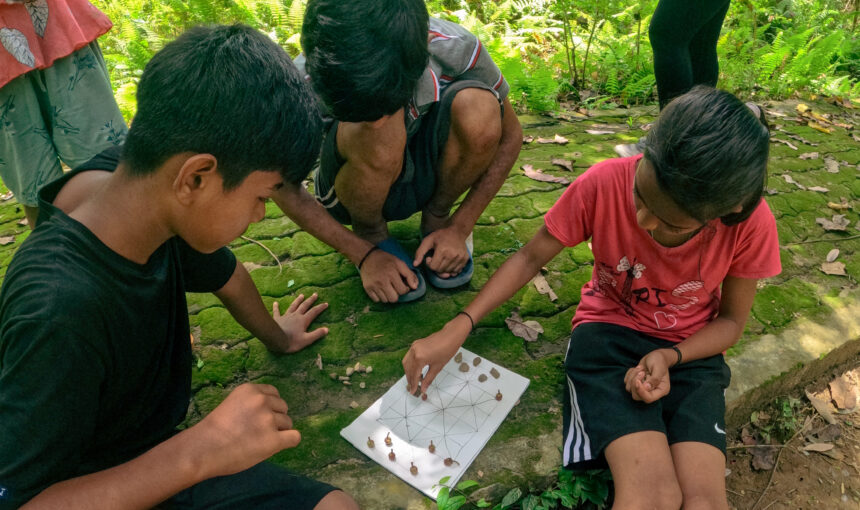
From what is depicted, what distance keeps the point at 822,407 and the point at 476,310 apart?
1678mm

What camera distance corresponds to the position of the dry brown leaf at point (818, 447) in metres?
2.31

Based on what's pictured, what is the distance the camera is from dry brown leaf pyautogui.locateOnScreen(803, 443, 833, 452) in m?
2.31

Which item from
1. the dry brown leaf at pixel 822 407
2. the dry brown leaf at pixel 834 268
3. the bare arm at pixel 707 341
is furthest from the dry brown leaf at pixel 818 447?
the dry brown leaf at pixel 834 268

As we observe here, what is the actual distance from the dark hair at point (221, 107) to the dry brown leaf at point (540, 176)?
2525 millimetres

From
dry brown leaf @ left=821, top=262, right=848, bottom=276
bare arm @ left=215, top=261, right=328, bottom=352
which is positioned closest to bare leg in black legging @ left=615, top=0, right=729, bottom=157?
dry brown leaf @ left=821, top=262, right=848, bottom=276

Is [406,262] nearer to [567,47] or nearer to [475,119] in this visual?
[475,119]

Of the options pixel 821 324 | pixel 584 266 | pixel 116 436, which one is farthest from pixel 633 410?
pixel 116 436

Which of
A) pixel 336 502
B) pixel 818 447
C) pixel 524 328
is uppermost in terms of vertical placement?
pixel 336 502

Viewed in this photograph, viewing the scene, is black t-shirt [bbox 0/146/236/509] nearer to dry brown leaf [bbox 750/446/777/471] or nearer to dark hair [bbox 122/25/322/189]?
dark hair [bbox 122/25/322/189]

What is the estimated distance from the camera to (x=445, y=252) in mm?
2643

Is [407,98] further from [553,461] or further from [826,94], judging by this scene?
[826,94]

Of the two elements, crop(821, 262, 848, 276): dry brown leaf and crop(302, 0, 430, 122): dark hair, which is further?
crop(821, 262, 848, 276): dry brown leaf

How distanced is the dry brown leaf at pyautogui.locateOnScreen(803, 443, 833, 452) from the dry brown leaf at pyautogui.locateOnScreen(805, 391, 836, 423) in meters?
0.13

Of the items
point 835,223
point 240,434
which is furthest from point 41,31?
point 835,223
